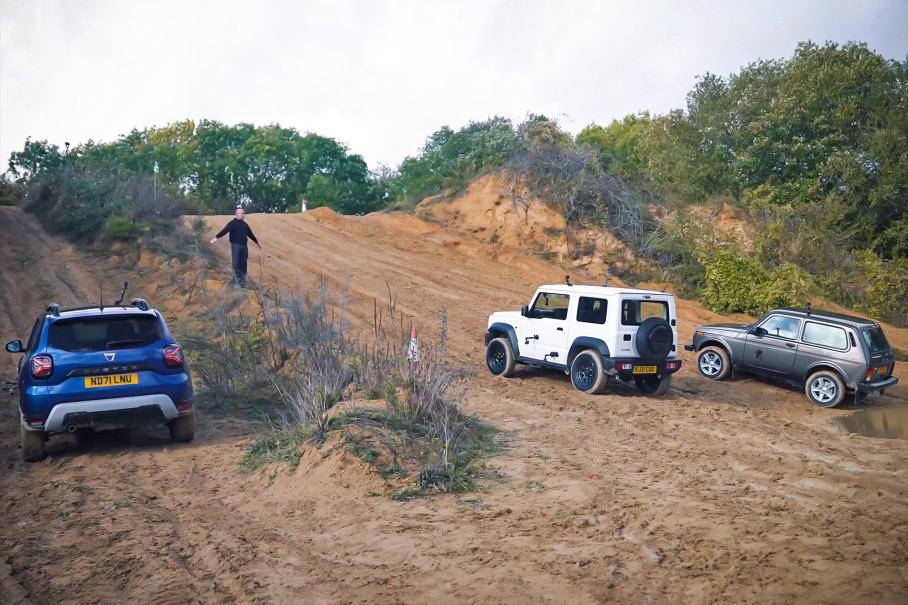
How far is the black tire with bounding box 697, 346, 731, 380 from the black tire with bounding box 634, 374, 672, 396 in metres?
2.30

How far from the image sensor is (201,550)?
19.3ft

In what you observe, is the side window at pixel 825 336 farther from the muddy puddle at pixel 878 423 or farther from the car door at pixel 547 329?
the car door at pixel 547 329

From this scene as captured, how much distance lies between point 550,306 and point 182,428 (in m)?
6.50

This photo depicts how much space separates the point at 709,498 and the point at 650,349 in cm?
500

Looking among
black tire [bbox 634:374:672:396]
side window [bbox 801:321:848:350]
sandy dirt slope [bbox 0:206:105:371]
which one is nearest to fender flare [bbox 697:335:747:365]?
side window [bbox 801:321:848:350]

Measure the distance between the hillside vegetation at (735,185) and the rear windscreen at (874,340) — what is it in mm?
7390

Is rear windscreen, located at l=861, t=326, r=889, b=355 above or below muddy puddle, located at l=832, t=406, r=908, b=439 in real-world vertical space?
above

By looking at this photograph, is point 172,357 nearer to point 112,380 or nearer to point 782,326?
point 112,380

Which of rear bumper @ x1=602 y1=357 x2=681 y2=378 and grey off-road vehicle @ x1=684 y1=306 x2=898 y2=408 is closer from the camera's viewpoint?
rear bumper @ x1=602 y1=357 x2=681 y2=378

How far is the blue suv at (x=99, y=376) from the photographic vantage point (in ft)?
26.9

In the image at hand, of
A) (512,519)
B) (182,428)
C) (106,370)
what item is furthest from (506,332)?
(512,519)

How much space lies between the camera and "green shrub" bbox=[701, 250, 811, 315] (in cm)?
2025

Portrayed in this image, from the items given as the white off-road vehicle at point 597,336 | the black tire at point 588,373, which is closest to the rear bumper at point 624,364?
the white off-road vehicle at point 597,336

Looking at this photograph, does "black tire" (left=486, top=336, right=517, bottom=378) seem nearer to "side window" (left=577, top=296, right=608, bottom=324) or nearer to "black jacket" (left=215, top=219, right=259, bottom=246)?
"side window" (left=577, top=296, right=608, bottom=324)
